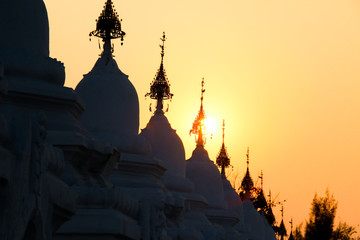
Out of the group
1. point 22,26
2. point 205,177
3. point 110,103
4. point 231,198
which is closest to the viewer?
point 22,26

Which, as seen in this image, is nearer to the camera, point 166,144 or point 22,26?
point 22,26

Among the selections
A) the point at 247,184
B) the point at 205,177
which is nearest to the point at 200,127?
the point at 205,177

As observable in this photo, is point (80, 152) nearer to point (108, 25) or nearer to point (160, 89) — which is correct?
point (108, 25)

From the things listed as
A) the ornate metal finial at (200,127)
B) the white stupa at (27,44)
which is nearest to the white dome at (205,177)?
the ornate metal finial at (200,127)

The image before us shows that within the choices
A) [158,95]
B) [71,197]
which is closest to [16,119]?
[71,197]

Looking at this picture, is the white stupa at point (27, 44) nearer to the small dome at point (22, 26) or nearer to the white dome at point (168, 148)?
the small dome at point (22, 26)

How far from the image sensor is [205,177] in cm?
4538

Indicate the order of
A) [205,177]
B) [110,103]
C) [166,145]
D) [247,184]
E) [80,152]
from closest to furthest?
[80,152] → [110,103] → [166,145] → [205,177] → [247,184]

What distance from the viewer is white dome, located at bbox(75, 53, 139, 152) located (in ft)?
103

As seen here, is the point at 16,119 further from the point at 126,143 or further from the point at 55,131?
the point at 126,143

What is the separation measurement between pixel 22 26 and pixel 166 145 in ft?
46.3

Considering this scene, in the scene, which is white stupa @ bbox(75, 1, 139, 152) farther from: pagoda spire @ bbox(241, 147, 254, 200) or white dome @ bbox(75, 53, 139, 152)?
pagoda spire @ bbox(241, 147, 254, 200)

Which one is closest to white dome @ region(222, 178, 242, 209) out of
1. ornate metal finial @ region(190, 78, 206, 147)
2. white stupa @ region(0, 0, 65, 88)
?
ornate metal finial @ region(190, 78, 206, 147)

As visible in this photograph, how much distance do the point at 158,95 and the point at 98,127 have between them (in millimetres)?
7958
